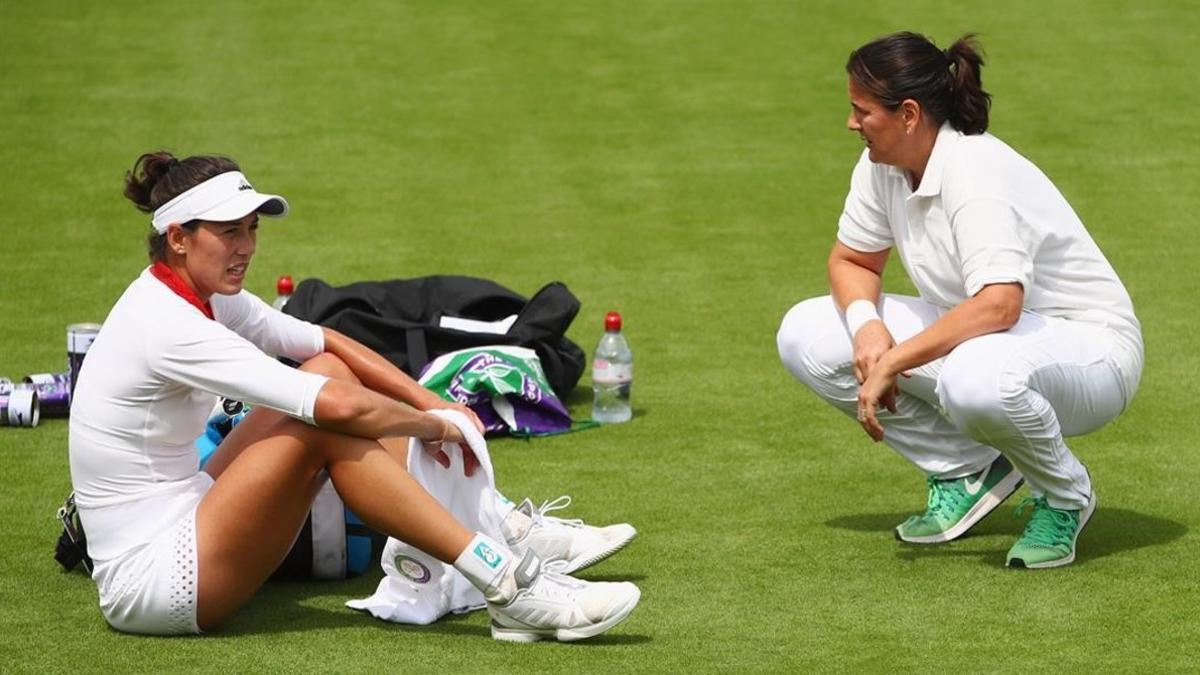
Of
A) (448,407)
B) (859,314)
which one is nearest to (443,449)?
(448,407)

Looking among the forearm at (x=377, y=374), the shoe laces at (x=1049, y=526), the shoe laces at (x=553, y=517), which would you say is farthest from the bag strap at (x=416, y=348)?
the shoe laces at (x=1049, y=526)

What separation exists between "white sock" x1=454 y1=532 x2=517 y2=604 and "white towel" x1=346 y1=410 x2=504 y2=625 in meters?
0.18

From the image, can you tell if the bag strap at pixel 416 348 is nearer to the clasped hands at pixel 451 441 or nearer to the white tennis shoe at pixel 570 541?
the white tennis shoe at pixel 570 541

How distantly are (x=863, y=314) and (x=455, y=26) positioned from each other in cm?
788

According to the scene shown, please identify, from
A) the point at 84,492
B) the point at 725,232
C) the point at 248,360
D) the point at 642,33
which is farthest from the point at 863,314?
the point at 642,33

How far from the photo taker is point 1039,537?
4.91 m

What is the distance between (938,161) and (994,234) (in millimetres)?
270

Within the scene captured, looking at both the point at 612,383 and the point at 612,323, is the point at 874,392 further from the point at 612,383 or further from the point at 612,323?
the point at 612,323

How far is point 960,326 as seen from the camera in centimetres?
474

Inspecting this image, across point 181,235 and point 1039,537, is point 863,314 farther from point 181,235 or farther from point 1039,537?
point 181,235

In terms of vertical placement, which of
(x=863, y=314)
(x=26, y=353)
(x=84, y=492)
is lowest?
(x=26, y=353)

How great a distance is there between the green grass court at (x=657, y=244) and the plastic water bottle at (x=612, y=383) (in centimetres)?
15

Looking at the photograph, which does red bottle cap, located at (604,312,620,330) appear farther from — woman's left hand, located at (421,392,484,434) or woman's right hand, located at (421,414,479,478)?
woman's right hand, located at (421,414,479,478)

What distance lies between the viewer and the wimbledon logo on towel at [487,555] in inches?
165
